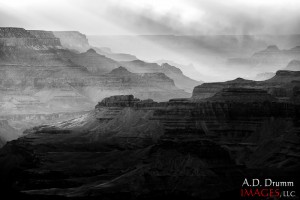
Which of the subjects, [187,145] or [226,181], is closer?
[226,181]

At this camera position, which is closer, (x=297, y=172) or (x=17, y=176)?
(x=297, y=172)

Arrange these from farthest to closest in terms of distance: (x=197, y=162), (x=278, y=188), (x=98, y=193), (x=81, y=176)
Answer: (x=81, y=176), (x=197, y=162), (x=98, y=193), (x=278, y=188)

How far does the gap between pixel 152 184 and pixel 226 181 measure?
12.0 metres

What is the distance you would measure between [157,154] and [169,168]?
9.04 metres

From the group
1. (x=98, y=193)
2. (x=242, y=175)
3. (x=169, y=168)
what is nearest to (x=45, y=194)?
(x=98, y=193)

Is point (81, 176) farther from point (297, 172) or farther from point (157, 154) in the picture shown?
point (297, 172)

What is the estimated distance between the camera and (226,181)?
168500mm

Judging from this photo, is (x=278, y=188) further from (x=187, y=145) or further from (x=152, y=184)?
(x=187, y=145)

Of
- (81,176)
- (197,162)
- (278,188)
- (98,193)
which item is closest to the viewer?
(278,188)

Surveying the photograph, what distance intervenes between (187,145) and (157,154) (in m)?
5.73

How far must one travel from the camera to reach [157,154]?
184125mm

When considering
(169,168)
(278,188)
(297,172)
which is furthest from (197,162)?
(278,188)

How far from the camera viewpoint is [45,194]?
16950 centimetres

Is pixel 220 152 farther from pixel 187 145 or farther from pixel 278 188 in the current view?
pixel 278 188
